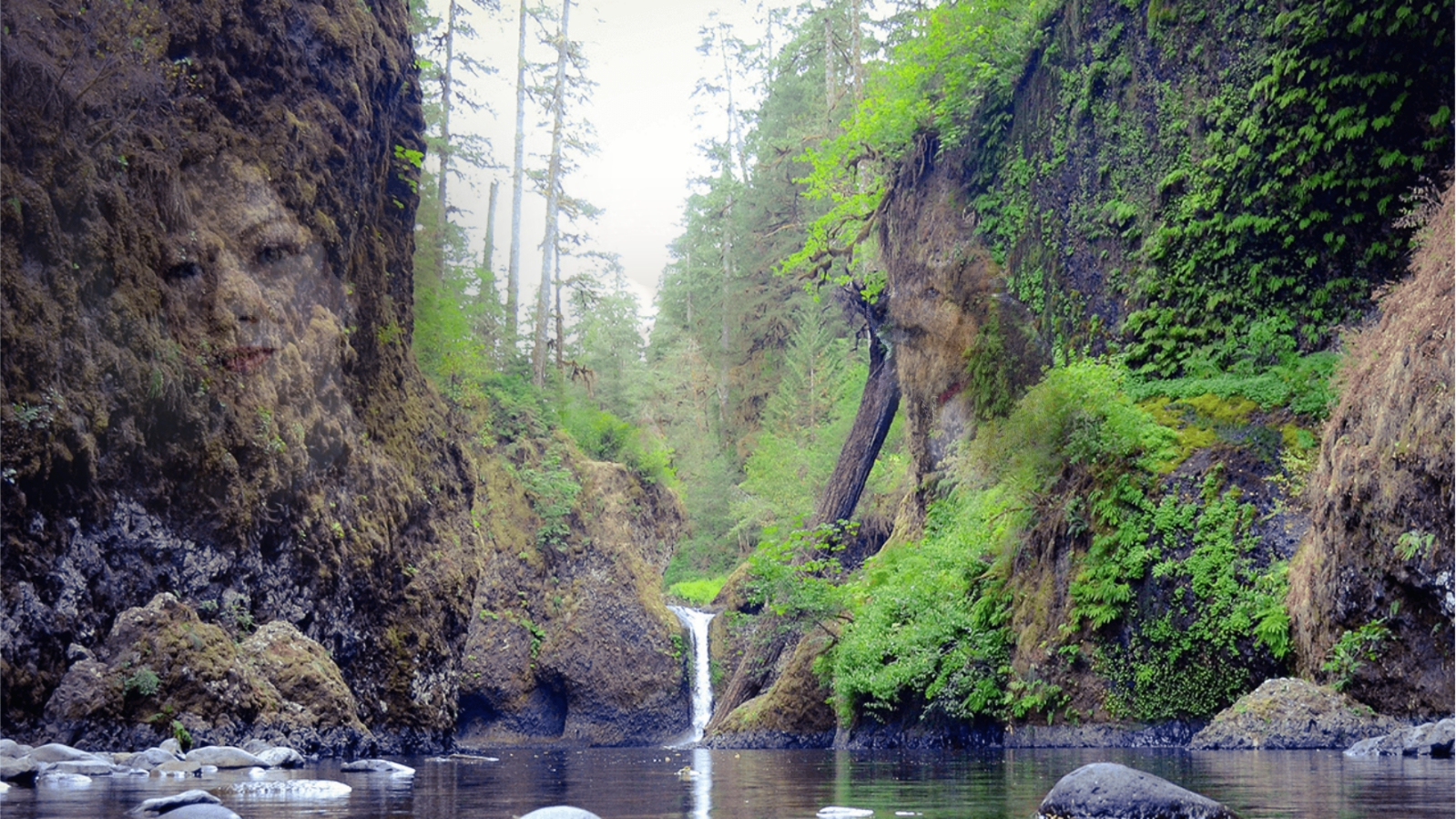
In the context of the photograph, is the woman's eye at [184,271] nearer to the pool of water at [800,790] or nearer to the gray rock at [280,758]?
the gray rock at [280,758]

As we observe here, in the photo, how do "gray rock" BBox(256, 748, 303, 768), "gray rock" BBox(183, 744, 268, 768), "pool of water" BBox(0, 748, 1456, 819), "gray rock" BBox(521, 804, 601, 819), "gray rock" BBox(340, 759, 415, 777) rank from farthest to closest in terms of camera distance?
"gray rock" BBox(256, 748, 303, 768), "gray rock" BBox(183, 744, 268, 768), "gray rock" BBox(340, 759, 415, 777), "pool of water" BBox(0, 748, 1456, 819), "gray rock" BBox(521, 804, 601, 819)

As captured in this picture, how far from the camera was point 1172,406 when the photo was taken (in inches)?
582

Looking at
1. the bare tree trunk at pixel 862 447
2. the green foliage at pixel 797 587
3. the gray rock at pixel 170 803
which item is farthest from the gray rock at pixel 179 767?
the bare tree trunk at pixel 862 447

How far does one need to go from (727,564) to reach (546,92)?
19.7 metres

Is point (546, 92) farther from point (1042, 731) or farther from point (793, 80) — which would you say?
point (1042, 731)

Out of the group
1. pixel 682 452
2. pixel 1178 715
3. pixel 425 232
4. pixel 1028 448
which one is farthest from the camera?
pixel 682 452

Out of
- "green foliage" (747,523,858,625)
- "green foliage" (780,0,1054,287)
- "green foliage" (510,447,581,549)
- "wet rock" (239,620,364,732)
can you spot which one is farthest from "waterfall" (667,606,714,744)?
"wet rock" (239,620,364,732)

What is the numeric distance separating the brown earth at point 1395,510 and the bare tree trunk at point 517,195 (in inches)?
988

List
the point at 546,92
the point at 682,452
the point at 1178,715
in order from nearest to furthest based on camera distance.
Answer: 1. the point at 1178,715
2. the point at 546,92
3. the point at 682,452

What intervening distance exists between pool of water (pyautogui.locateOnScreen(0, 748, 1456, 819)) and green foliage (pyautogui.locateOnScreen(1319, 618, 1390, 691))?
132 centimetres

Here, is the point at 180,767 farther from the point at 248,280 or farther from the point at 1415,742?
the point at 1415,742

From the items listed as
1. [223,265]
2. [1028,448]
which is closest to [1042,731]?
[1028,448]

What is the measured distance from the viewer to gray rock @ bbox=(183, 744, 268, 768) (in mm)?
8531

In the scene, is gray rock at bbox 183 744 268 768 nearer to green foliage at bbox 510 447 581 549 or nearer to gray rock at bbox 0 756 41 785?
gray rock at bbox 0 756 41 785
